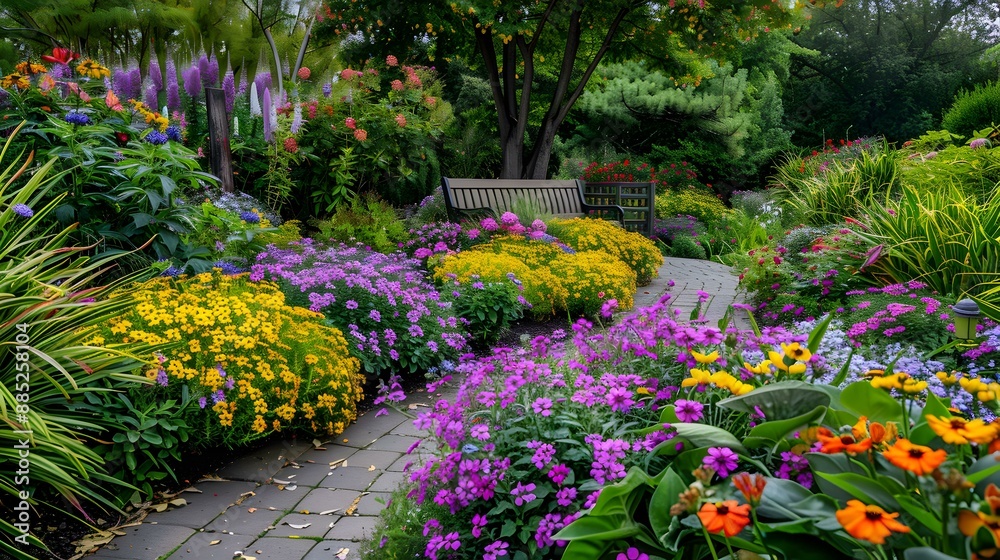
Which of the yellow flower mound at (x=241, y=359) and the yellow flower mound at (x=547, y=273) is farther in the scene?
the yellow flower mound at (x=547, y=273)

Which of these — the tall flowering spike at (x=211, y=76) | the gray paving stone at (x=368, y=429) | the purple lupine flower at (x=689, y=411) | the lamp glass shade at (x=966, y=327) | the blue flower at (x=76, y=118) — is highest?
the tall flowering spike at (x=211, y=76)

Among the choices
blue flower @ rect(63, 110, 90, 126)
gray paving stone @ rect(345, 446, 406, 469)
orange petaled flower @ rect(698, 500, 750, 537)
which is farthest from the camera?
blue flower @ rect(63, 110, 90, 126)

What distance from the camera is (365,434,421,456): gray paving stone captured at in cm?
314

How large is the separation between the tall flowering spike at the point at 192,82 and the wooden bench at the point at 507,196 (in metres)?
3.11

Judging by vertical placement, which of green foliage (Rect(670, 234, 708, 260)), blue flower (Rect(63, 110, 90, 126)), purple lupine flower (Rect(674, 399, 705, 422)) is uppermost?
blue flower (Rect(63, 110, 90, 126))

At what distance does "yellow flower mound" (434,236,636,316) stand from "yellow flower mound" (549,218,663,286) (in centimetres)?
73

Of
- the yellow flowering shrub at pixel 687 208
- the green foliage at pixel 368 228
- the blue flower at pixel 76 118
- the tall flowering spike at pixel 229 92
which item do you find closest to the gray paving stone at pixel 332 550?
the blue flower at pixel 76 118

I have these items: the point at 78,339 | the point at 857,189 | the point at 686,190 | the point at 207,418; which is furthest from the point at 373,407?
the point at 686,190

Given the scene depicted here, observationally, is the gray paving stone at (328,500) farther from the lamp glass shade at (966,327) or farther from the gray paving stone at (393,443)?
the lamp glass shade at (966,327)

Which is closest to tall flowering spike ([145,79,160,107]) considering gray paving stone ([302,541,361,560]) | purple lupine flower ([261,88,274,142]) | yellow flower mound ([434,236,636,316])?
purple lupine flower ([261,88,274,142])

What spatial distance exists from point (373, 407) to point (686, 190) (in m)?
12.8

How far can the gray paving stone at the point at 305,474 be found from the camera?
281 cm

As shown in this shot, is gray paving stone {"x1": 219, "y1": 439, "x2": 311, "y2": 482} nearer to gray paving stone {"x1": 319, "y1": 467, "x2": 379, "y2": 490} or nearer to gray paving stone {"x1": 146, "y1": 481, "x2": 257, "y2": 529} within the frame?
gray paving stone {"x1": 146, "y1": 481, "x2": 257, "y2": 529}

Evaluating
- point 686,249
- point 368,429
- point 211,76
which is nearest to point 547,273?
point 368,429
